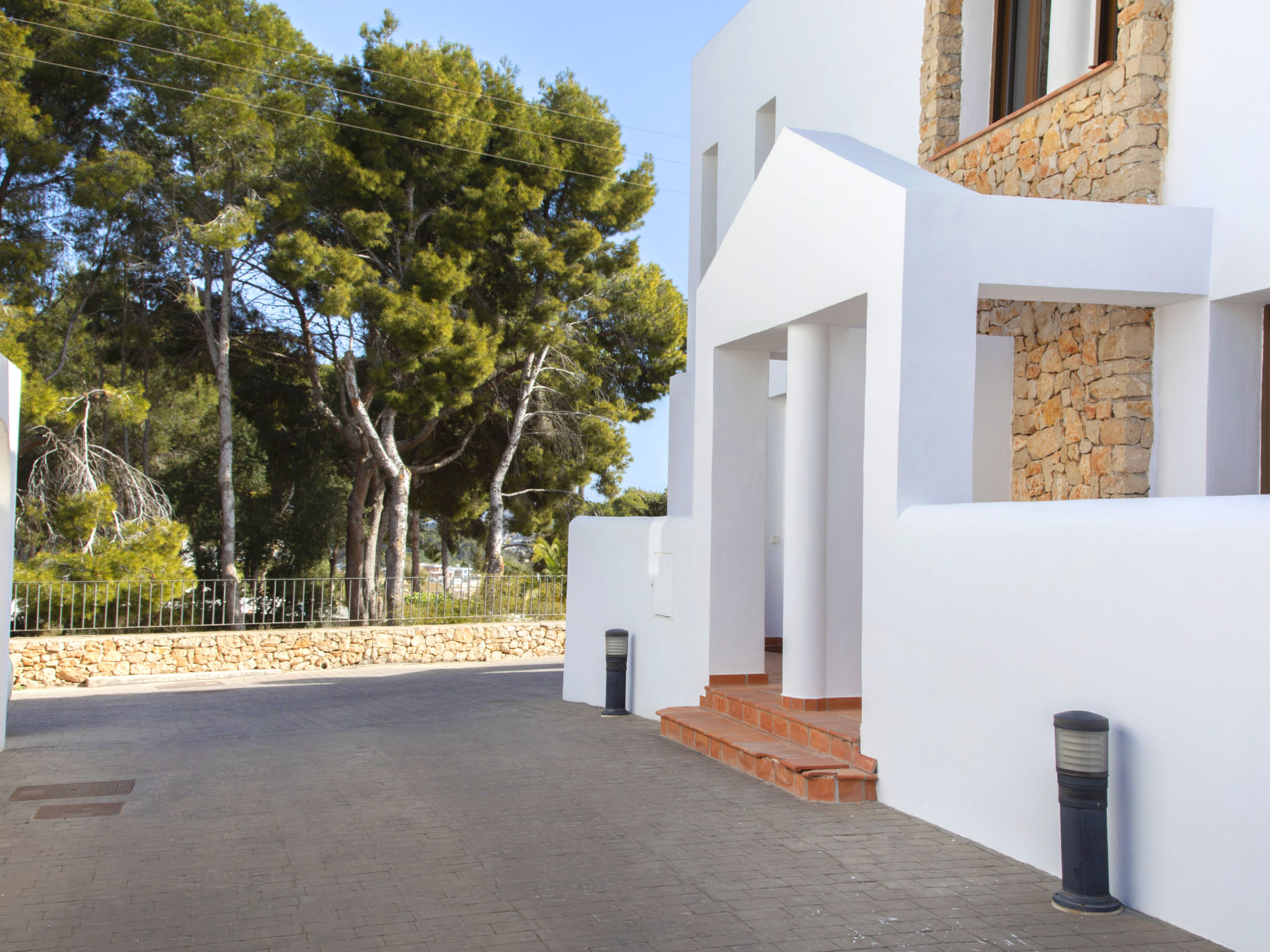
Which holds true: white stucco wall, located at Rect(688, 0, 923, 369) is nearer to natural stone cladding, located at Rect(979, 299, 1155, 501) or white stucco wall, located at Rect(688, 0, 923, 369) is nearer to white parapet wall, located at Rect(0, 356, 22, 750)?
natural stone cladding, located at Rect(979, 299, 1155, 501)

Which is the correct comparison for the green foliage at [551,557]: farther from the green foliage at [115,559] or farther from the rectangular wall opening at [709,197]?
the rectangular wall opening at [709,197]

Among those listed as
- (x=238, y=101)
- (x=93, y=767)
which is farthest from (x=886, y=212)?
(x=238, y=101)

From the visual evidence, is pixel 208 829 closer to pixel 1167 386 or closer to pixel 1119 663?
pixel 1119 663

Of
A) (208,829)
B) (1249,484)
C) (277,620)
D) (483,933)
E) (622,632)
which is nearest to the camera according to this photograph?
(483,933)

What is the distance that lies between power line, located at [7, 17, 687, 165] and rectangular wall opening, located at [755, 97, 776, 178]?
9.75m

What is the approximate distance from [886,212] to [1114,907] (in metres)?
3.99

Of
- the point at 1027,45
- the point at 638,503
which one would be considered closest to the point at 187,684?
the point at 1027,45

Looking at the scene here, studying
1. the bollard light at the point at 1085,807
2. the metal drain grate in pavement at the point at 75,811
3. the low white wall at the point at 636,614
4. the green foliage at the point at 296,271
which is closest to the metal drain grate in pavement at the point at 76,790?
the metal drain grate in pavement at the point at 75,811

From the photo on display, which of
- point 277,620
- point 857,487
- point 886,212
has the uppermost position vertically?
point 886,212

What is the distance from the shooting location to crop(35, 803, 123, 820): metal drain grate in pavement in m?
6.84

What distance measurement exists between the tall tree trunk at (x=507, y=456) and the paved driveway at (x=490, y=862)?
607 inches

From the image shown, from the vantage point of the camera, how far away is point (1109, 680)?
15.9 ft

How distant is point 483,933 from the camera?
14.7 feet

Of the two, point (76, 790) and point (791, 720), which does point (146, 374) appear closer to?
point (76, 790)
